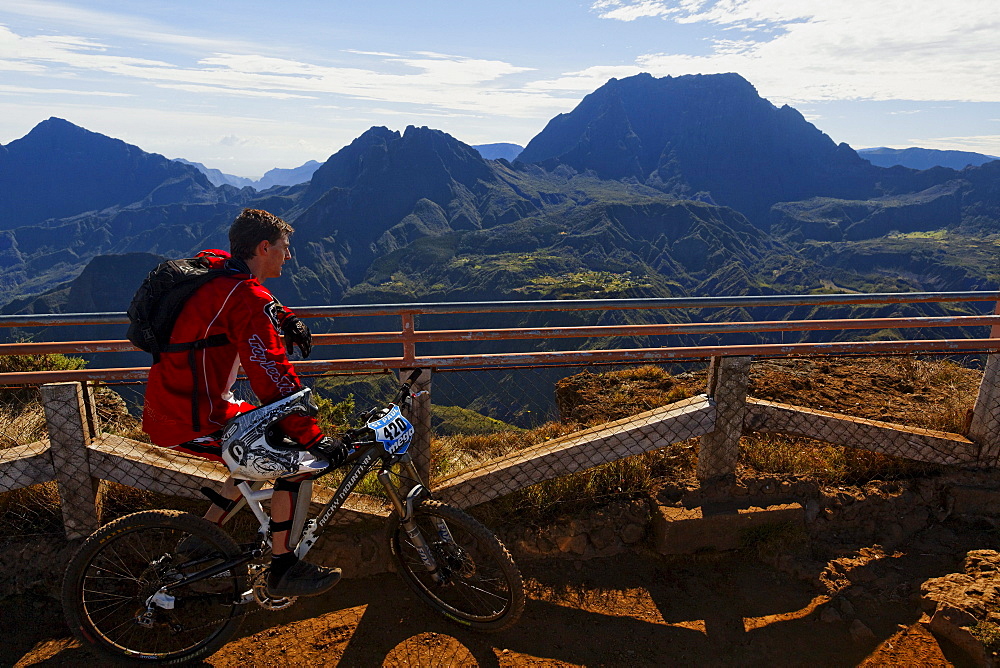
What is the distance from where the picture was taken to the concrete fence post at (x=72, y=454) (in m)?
3.55

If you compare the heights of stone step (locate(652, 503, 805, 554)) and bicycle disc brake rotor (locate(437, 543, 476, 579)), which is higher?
bicycle disc brake rotor (locate(437, 543, 476, 579))

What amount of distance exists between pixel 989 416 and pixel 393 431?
449 cm

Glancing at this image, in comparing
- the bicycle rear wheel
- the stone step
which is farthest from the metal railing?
the stone step

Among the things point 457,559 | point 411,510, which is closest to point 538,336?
point 411,510

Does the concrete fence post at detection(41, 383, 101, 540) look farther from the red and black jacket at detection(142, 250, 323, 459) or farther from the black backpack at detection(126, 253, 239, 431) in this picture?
the black backpack at detection(126, 253, 239, 431)

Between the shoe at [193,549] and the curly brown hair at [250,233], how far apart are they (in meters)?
1.53

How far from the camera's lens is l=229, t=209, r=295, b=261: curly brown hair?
2.70 m

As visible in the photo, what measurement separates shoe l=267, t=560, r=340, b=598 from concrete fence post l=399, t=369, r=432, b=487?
1.02 m

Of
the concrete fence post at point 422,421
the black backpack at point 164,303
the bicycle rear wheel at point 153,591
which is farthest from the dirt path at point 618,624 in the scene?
the black backpack at point 164,303

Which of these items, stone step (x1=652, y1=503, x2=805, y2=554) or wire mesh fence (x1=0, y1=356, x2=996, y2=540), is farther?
stone step (x1=652, y1=503, x2=805, y2=554)

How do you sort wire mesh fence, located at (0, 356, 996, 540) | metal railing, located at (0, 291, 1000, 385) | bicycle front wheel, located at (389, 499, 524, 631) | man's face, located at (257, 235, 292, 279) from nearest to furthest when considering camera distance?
man's face, located at (257, 235, 292, 279), bicycle front wheel, located at (389, 499, 524, 631), metal railing, located at (0, 291, 1000, 385), wire mesh fence, located at (0, 356, 996, 540)

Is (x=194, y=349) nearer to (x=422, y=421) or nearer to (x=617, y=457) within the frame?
(x=422, y=421)

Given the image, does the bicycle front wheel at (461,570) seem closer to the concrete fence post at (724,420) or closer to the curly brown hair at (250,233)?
the curly brown hair at (250,233)

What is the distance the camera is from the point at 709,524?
13.2 ft
